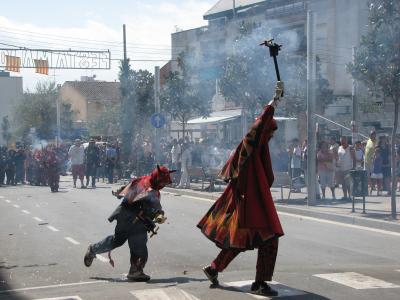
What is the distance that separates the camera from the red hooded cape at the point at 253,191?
669 cm

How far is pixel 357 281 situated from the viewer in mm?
7559

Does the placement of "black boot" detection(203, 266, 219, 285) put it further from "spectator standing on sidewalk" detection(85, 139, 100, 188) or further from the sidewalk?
"spectator standing on sidewalk" detection(85, 139, 100, 188)

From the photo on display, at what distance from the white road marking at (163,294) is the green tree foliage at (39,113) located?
197ft

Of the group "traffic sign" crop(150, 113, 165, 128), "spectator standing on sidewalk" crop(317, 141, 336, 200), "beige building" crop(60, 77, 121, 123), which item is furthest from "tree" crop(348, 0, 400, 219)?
"beige building" crop(60, 77, 121, 123)

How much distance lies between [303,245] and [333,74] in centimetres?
2539

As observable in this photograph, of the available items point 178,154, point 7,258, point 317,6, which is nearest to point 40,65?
point 178,154

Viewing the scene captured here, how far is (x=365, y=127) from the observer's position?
1320 inches

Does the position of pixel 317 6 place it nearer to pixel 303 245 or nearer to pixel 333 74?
pixel 333 74

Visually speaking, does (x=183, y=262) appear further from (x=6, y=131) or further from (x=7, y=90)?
(x=7, y=90)

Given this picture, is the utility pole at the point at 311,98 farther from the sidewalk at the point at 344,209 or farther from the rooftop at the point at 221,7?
the rooftop at the point at 221,7

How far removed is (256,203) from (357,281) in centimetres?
168

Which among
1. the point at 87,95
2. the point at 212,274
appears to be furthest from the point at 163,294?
the point at 87,95

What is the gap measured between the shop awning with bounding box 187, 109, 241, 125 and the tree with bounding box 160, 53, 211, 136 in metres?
2.25

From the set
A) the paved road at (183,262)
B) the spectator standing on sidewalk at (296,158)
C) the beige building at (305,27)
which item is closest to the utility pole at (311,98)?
the paved road at (183,262)
